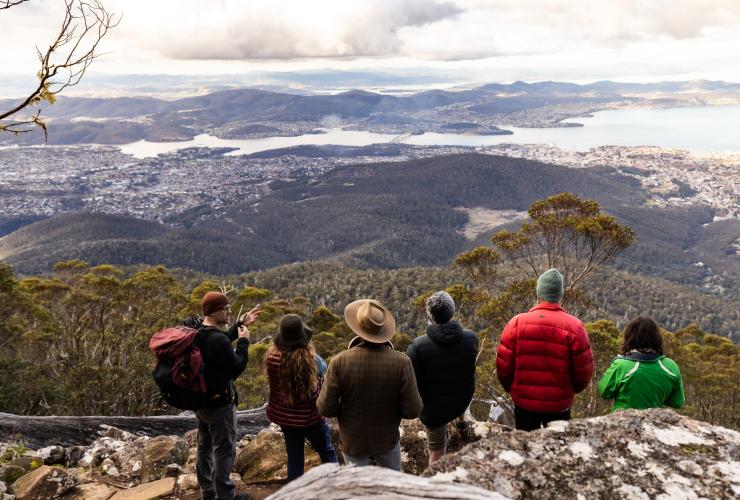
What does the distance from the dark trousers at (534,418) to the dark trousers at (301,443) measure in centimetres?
173

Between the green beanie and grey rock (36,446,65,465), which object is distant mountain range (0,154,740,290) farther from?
the green beanie

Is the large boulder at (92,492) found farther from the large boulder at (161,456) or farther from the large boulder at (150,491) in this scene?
the large boulder at (161,456)

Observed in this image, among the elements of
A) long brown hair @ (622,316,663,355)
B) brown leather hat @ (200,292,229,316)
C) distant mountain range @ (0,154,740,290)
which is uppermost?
brown leather hat @ (200,292,229,316)

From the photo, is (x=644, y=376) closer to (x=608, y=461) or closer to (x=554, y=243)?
(x=608, y=461)

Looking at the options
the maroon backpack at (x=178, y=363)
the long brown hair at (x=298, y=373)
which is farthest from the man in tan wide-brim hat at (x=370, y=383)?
the maroon backpack at (x=178, y=363)

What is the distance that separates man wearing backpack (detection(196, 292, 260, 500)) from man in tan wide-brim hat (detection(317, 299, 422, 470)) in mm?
894

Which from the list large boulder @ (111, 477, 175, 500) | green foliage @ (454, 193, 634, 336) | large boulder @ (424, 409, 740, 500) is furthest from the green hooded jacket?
green foliage @ (454, 193, 634, 336)

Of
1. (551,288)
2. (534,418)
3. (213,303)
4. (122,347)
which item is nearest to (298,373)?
(213,303)

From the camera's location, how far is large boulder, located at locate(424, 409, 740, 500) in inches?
71.0

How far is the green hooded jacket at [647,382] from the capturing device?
11.9 feet

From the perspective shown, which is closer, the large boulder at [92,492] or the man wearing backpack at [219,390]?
the man wearing backpack at [219,390]

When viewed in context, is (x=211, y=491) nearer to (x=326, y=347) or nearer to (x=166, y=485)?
(x=166, y=485)

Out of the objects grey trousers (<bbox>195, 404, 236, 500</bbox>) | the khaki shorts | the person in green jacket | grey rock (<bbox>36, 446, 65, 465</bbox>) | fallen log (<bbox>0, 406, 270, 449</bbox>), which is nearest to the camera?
the person in green jacket

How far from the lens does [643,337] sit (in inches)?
144
